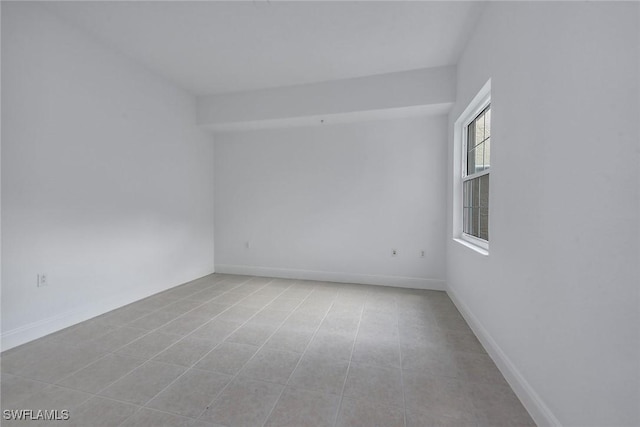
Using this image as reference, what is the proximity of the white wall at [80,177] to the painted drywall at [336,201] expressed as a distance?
0.93 meters

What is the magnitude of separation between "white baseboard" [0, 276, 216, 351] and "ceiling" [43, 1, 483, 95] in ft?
9.27

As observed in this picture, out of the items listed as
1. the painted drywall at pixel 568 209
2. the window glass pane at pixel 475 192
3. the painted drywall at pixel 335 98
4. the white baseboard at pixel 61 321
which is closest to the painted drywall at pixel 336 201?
the painted drywall at pixel 335 98

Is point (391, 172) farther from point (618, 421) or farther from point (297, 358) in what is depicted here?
point (618, 421)

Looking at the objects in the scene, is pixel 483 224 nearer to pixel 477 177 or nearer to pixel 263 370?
pixel 477 177

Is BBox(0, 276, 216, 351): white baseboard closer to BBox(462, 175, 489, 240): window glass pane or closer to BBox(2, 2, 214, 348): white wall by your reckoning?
BBox(2, 2, 214, 348): white wall

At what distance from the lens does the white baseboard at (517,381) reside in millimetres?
1341

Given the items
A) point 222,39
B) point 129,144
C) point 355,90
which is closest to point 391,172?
point 355,90

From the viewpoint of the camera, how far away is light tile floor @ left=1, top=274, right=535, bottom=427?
148 centimetres

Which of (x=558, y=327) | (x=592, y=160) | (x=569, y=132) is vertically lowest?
(x=558, y=327)

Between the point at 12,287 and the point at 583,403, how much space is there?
3795 millimetres

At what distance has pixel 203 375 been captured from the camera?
5.97 feet

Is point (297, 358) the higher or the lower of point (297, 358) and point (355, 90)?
the lower

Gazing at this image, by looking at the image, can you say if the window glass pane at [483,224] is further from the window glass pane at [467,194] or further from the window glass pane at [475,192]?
the window glass pane at [467,194]

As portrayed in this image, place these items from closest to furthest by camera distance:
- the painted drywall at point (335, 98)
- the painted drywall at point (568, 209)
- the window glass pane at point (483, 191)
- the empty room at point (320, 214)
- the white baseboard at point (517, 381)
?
1. the painted drywall at point (568, 209)
2. the empty room at point (320, 214)
3. the white baseboard at point (517, 381)
4. the window glass pane at point (483, 191)
5. the painted drywall at point (335, 98)
